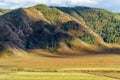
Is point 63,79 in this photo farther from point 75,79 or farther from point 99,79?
point 99,79

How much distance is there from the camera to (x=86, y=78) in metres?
101

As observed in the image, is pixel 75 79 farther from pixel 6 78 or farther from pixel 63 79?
pixel 6 78

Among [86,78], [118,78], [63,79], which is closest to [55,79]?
[63,79]

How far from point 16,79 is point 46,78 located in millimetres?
7942

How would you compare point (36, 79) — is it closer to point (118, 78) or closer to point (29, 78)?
point (29, 78)

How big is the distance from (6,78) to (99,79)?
22.6 m

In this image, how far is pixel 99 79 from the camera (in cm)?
9862

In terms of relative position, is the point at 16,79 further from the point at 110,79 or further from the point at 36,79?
the point at 110,79

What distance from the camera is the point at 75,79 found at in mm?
98062

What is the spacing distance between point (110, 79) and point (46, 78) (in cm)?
1577

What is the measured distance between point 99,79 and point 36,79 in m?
15.4

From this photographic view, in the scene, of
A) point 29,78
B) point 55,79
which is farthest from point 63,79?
point 29,78

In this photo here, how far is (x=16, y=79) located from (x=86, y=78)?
693 inches

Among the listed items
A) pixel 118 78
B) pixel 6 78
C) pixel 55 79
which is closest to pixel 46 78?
pixel 55 79
